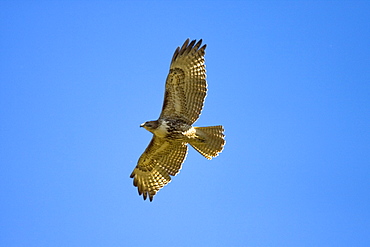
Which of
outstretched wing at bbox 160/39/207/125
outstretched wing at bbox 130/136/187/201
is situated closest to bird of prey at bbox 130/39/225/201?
outstretched wing at bbox 160/39/207/125

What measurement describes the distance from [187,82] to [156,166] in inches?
86.7

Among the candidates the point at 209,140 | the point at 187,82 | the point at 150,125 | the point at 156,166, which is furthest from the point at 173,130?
the point at 156,166

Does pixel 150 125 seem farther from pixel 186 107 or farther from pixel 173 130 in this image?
pixel 186 107

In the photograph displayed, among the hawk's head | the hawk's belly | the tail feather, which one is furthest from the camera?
the tail feather

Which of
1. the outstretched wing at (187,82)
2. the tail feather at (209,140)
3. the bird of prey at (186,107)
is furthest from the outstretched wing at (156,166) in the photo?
the outstretched wing at (187,82)

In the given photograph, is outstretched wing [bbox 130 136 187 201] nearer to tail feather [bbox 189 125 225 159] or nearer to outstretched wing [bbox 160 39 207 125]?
tail feather [bbox 189 125 225 159]

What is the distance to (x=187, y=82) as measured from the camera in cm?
1284

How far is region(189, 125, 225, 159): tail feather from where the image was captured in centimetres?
1299

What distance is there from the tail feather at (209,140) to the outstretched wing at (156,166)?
17.2 inches

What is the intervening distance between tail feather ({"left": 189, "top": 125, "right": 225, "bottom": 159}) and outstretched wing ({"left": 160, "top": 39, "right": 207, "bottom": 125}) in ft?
1.16

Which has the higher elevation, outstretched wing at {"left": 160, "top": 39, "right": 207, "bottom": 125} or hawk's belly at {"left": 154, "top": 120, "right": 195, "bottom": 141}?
outstretched wing at {"left": 160, "top": 39, "right": 207, "bottom": 125}

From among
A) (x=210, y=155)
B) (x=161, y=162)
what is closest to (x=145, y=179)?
(x=161, y=162)

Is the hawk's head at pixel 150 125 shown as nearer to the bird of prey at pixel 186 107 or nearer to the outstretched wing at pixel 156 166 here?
the bird of prey at pixel 186 107

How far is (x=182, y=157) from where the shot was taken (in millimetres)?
13594
